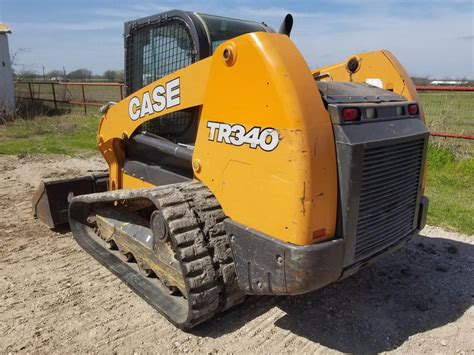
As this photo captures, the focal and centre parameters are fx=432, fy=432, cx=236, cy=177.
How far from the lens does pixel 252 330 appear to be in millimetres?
2863

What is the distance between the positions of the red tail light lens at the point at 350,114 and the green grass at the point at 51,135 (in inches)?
305

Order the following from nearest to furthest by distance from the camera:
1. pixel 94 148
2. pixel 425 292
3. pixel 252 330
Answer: pixel 252 330 → pixel 425 292 → pixel 94 148

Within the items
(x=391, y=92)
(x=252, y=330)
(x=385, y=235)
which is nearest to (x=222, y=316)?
(x=252, y=330)

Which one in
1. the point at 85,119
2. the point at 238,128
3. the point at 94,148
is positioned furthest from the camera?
the point at 85,119

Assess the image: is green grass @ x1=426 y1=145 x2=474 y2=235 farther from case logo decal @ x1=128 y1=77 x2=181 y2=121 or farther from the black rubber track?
case logo decal @ x1=128 y1=77 x2=181 y2=121

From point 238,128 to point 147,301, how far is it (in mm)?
1499

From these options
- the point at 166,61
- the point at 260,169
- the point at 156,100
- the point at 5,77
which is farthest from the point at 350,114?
the point at 5,77

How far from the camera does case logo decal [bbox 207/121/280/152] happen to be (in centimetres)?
226

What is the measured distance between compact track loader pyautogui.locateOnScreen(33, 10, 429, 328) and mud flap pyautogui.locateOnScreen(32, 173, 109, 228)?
1.41 meters

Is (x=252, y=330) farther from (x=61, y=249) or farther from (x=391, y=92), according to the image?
(x=61, y=249)

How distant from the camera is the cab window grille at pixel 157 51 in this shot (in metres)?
3.27

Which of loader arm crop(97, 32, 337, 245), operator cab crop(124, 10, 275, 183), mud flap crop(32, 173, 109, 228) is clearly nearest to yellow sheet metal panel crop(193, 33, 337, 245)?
loader arm crop(97, 32, 337, 245)

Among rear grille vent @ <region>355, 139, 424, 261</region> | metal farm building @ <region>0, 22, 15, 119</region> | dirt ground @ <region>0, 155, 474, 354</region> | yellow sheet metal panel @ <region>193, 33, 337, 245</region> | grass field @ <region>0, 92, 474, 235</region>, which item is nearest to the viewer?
yellow sheet metal panel @ <region>193, 33, 337, 245</region>

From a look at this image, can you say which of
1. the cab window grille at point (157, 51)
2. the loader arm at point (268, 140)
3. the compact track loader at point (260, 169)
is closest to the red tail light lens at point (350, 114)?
the compact track loader at point (260, 169)
